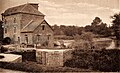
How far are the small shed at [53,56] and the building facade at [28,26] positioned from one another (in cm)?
9

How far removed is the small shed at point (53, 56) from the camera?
2.86 meters

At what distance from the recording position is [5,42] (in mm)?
2998

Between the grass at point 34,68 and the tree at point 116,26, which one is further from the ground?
the tree at point 116,26

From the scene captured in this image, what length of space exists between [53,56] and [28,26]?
43 cm

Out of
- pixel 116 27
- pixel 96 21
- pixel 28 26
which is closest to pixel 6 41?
pixel 28 26

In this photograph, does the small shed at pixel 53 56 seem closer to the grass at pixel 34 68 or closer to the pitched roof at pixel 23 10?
the grass at pixel 34 68

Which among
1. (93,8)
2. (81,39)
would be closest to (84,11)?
(93,8)

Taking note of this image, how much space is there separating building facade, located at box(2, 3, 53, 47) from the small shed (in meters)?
0.09

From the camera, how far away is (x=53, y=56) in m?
2.87

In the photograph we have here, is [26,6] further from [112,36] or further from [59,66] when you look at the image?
[112,36]

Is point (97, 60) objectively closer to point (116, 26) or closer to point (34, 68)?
point (116, 26)

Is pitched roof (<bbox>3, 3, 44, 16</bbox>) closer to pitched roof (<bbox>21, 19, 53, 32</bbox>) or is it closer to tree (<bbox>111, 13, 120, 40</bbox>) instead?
pitched roof (<bbox>21, 19, 53, 32</bbox>)

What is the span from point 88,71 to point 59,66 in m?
0.31

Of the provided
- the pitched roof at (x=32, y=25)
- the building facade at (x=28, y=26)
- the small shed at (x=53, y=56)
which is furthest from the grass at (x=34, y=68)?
the pitched roof at (x=32, y=25)
